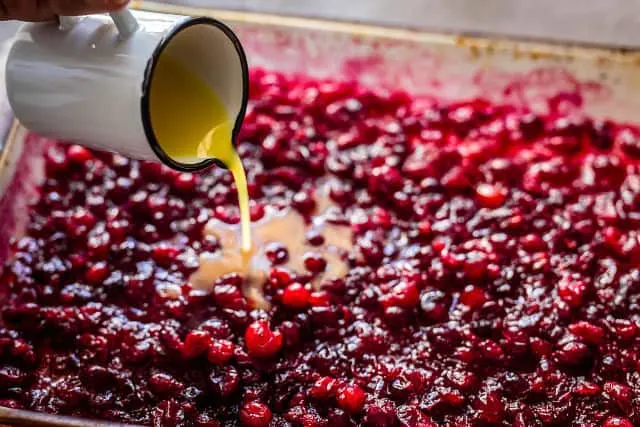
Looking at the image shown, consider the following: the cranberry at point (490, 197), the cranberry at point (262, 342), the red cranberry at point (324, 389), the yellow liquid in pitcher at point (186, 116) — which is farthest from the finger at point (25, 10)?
the cranberry at point (490, 197)

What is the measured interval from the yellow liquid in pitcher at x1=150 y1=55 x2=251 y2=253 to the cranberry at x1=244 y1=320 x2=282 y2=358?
38 centimetres

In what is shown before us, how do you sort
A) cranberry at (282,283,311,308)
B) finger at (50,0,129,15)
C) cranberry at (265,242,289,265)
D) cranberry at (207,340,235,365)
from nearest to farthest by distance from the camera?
finger at (50,0,129,15), cranberry at (207,340,235,365), cranberry at (282,283,311,308), cranberry at (265,242,289,265)

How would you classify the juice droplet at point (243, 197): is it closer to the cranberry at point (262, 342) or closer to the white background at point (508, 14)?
the cranberry at point (262, 342)

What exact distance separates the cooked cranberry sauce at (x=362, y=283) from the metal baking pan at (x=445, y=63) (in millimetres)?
60

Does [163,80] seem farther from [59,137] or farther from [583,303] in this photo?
[583,303]

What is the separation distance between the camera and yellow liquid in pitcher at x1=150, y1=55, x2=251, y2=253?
1638mm

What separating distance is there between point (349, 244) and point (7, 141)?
0.92 meters

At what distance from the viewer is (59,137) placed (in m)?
1.62

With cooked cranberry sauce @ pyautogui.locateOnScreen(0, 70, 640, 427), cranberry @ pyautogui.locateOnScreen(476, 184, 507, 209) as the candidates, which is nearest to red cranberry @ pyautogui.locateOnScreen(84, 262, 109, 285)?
cooked cranberry sauce @ pyautogui.locateOnScreen(0, 70, 640, 427)

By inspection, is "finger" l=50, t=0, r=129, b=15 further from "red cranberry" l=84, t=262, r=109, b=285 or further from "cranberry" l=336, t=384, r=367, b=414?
"cranberry" l=336, t=384, r=367, b=414

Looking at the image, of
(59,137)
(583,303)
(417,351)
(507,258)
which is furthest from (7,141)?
(583,303)

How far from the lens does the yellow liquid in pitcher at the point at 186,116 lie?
1638 millimetres

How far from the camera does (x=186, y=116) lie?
1.70 metres

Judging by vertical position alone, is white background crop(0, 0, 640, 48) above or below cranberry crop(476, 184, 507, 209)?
above
